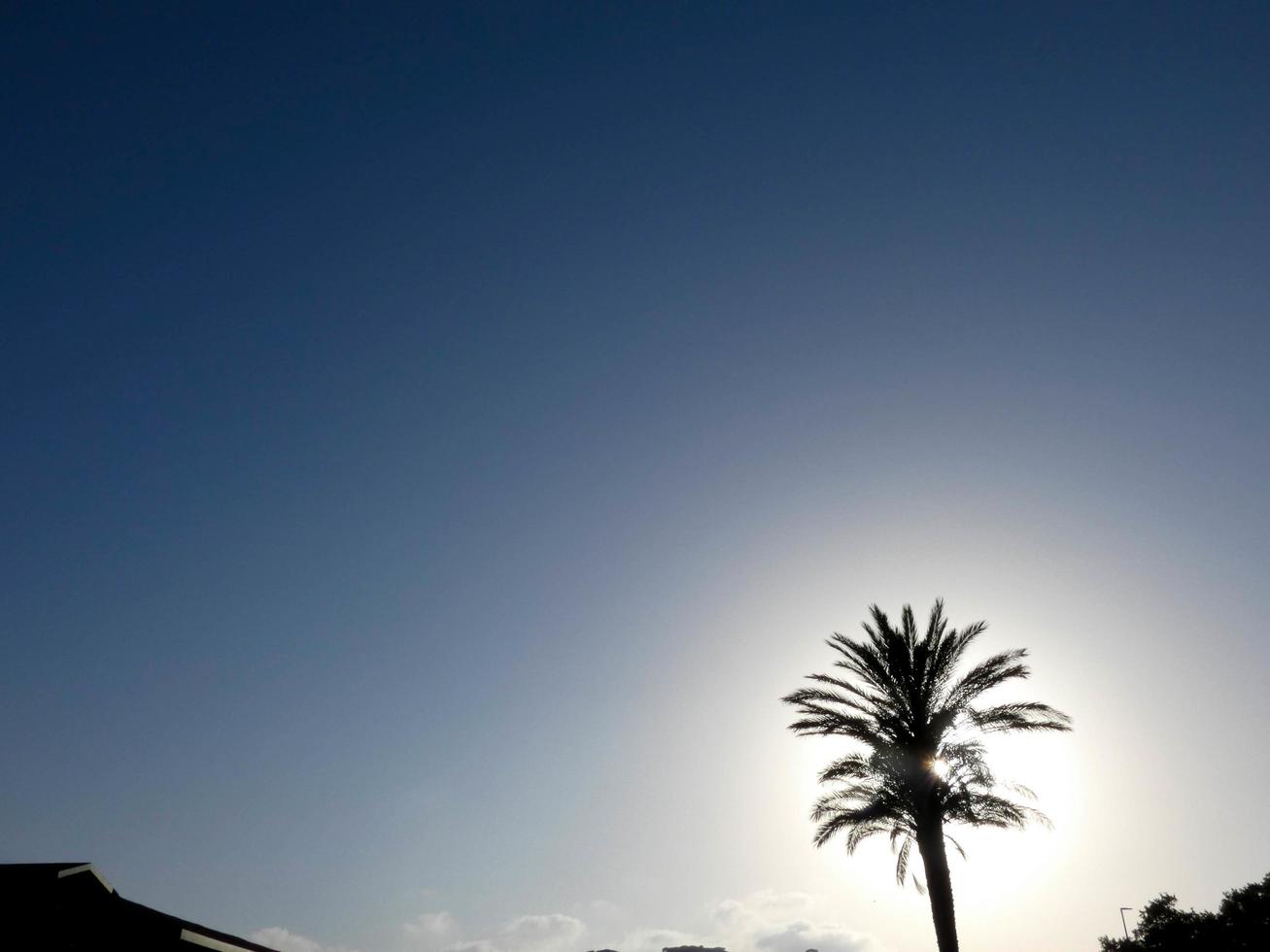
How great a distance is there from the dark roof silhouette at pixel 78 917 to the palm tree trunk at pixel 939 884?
17782 millimetres

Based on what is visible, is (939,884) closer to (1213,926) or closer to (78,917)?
(78,917)

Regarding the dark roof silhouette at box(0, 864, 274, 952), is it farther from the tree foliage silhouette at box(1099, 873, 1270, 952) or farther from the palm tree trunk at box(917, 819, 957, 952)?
the tree foliage silhouette at box(1099, 873, 1270, 952)

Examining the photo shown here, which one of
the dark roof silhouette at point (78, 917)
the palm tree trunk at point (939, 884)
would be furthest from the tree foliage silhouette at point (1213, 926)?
the dark roof silhouette at point (78, 917)

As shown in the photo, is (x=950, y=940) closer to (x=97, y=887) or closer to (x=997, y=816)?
(x=997, y=816)

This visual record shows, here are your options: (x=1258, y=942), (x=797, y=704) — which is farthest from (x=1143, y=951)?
(x=797, y=704)

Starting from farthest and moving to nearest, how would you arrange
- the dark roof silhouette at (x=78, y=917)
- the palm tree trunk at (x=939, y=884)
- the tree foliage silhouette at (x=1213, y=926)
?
the tree foliage silhouette at (x=1213, y=926)
the palm tree trunk at (x=939, y=884)
the dark roof silhouette at (x=78, y=917)

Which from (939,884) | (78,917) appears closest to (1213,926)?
(939,884)

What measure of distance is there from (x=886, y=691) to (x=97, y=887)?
2016 centimetres

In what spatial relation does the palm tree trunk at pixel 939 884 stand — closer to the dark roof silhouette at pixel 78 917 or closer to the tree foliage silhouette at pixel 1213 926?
the dark roof silhouette at pixel 78 917

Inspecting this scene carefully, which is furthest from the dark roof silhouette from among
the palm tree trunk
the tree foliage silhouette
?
the tree foliage silhouette

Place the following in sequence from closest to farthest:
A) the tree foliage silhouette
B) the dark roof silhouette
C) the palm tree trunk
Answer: the dark roof silhouette, the palm tree trunk, the tree foliage silhouette

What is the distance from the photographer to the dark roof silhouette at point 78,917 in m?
17.7

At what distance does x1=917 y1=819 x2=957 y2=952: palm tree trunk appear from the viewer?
22750 mm

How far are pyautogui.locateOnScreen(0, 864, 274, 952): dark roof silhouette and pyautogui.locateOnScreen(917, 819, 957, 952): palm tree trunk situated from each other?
17782mm
